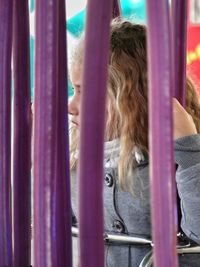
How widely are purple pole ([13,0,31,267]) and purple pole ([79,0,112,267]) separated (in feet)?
0.35

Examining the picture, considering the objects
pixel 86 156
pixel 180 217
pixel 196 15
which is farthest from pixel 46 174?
pixel 196 15

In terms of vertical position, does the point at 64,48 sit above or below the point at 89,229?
above

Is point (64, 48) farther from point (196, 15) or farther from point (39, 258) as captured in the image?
point (196, 15)

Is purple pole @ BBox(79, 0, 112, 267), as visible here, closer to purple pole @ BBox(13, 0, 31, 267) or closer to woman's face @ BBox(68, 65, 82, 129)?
purple pole @ BBox(13, 0, 31, 267)

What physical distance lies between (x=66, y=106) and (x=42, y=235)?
88mm

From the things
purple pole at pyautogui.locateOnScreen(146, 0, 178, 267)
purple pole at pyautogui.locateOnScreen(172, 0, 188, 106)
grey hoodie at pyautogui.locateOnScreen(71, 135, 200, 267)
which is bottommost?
grey hoodie at pyautogui.locateOnScreen(71, 135, 200, 267)

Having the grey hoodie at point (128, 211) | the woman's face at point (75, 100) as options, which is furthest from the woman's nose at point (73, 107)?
the grey hoodie at point (128, 211)

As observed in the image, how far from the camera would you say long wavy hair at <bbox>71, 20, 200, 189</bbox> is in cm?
79

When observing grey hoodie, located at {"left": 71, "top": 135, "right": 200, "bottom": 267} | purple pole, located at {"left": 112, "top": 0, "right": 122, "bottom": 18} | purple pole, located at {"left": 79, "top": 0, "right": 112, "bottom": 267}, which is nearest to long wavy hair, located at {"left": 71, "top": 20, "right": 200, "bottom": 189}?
grey hoodie, located at {"left": 71, "top": 135, "right": 200, "bottom": 267}

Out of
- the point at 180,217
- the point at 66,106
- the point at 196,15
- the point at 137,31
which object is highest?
the point at 196,15

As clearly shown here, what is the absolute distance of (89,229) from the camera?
29 centimetres

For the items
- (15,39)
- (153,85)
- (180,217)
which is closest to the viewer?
(153,85)

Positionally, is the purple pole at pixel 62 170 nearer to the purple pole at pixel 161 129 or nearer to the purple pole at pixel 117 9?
the purple pole at pixel 161 129

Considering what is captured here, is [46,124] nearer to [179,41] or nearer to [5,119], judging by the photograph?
→ [5,119]
